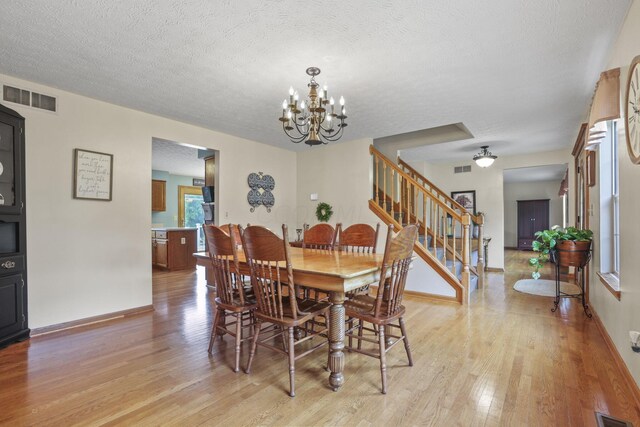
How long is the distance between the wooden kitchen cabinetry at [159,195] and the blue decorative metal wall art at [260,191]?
182 inches

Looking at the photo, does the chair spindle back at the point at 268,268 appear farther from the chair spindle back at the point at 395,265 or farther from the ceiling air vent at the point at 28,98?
the ceiling air vent at the point at 28,98

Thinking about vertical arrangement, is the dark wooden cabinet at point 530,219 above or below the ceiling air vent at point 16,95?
below

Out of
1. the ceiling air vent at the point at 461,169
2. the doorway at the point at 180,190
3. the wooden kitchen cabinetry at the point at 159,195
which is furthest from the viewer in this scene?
the wooden kitchen cabinetry at the point at 159,195

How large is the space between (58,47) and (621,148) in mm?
4197

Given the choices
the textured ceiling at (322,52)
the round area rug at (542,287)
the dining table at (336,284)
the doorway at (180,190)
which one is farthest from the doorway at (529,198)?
the dining table at (336,284)

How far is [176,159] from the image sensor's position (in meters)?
7.06

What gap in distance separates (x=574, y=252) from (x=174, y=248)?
668 centimetres

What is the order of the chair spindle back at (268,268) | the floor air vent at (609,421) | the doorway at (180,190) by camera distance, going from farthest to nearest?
the doorway at (180,190)
the chair spindle back at (268,268)
the floor air vent at (609,421)

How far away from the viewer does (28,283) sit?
2996mm

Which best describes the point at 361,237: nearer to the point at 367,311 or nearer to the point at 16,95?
the point at 367,311

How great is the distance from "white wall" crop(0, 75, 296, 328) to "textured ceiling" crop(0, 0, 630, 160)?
28 cm

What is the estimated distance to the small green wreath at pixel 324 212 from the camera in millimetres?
5508

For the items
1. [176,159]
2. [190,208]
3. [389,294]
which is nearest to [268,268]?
[389,294]

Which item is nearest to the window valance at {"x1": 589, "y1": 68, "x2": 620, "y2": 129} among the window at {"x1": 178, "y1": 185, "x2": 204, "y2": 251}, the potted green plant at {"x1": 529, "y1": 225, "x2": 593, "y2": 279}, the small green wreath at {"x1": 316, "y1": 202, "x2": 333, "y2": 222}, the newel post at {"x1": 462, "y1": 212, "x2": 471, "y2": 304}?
the potted green plant at {"x1": 529, "y1": 225, "x2": 593, "y2": 279}
